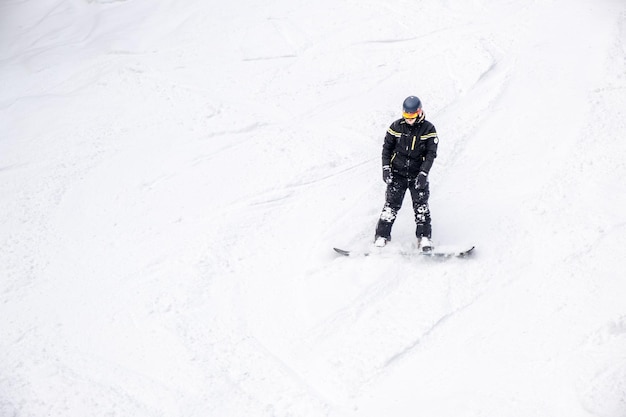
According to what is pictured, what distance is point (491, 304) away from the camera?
18.5 feet

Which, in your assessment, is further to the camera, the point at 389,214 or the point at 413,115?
the point at 389,214

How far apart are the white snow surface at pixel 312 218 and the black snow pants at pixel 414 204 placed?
382 millimetres

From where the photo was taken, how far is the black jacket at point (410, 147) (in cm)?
597

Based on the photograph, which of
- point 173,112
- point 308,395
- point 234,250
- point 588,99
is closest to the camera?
point 308,395

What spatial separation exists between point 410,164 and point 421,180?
0.25 metres

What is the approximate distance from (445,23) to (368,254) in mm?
7284

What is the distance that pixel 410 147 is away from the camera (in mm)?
6035

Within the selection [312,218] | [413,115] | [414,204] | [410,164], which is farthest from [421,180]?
[312,218]

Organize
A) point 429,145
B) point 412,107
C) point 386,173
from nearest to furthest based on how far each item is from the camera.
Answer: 1. point 412,107
2. point 429,145
3. point 386,173

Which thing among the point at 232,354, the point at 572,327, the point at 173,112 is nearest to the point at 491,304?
the point at 572,327

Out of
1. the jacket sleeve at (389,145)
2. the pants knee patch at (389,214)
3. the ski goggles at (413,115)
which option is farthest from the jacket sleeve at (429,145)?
the pants knee patch at (389,214)

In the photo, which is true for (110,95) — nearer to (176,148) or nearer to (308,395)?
(176,148)

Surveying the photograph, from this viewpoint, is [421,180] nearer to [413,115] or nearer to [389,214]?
[389,214]

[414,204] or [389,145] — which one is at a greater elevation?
[389,145]
